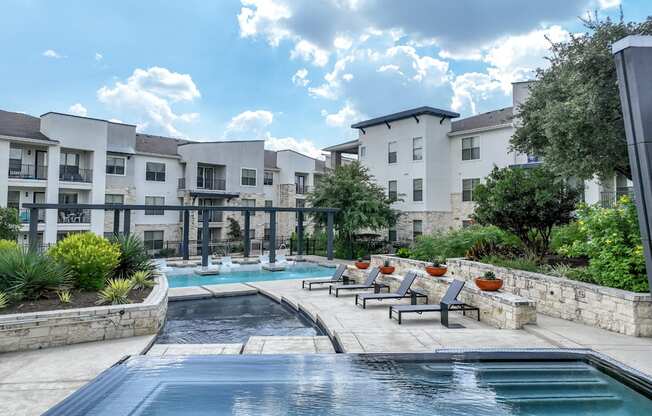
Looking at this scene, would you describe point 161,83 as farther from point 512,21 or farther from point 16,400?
point 16,400

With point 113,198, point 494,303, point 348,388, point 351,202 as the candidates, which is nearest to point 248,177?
point 113,198

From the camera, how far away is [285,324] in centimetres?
1019

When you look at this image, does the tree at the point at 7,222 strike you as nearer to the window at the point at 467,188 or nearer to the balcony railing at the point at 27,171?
the balcony railing at the point at 27,171

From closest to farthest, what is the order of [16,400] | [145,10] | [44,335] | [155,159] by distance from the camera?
[16,400], [44,335], [145,10], [155,159]

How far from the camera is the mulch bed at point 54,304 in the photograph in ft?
25.8

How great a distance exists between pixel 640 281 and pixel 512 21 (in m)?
10.1

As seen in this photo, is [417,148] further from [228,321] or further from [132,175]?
[228,321]

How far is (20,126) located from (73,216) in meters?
6.88

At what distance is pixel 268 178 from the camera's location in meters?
42.5

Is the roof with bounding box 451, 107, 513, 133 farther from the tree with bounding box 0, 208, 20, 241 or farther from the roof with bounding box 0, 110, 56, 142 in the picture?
the roof with bounding box 0, 110, 56, 142

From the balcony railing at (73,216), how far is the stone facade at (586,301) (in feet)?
97.3

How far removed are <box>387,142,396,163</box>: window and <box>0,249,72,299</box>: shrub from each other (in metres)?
24.8

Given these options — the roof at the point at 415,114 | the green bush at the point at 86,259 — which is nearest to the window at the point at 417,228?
the roof at the point at 415,114

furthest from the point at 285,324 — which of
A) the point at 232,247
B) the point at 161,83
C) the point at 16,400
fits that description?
the point at 232,247
